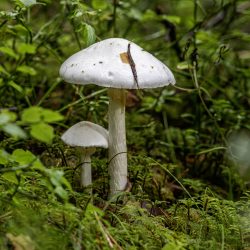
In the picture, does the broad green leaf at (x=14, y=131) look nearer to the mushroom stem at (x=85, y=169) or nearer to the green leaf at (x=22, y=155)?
the green leaf at (x=22, y=155)

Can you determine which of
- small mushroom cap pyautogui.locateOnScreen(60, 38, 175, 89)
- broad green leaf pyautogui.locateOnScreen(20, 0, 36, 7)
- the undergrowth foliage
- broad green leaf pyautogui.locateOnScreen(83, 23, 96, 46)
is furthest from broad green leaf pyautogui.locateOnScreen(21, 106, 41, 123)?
broad green leaf pyautogui.locateOnScreen(83, 23, 96, 46)

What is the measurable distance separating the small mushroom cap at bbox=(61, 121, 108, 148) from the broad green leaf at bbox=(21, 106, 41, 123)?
685mm

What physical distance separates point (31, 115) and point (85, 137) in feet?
2.33

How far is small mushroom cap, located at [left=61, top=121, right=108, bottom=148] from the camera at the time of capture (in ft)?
5.75

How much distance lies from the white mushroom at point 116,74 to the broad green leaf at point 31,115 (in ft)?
1.76

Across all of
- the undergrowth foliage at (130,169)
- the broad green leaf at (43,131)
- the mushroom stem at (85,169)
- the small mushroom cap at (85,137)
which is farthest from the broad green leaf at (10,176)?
the mushroom stem at (85,169)

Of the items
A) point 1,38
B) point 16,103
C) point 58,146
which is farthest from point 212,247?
point 16,103

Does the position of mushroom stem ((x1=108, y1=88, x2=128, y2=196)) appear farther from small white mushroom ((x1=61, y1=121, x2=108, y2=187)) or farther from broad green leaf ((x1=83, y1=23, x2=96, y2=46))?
broad green leaf ((x1=83, y1=23, x2=96, y2=46))

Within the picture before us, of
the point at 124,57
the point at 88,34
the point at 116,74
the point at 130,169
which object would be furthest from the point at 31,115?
the point at 130,169

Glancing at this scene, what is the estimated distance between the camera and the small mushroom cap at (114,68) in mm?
1584

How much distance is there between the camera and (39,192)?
5.32 ft

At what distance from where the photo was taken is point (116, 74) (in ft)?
5.21

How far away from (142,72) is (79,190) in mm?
601

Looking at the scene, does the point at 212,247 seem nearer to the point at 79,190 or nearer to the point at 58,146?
the point at 79,190
